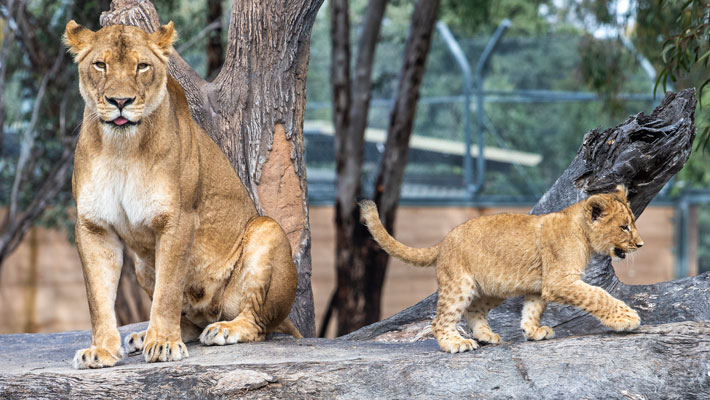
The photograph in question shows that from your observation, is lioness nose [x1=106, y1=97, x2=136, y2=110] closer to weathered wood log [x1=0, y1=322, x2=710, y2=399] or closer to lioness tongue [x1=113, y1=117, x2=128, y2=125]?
lioness tongue [x1=113, y1=117, x2=128, y2=125]

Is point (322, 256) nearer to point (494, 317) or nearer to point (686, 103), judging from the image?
point (494, 317)

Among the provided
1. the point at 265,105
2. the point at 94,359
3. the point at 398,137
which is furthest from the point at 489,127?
the point at 94,359

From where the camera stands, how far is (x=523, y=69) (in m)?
14.4

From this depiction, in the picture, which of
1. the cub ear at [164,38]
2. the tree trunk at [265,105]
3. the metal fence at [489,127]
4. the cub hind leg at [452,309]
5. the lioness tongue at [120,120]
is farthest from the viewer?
the metal fence at [489,127]

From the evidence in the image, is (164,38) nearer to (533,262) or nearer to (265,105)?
(265,105)

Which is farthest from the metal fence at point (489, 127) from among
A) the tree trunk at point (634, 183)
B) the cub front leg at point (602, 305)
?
the cub front leg at point (602, 305)

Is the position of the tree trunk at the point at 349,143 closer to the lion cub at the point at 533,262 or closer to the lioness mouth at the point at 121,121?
the lion cub at the point at 533,262

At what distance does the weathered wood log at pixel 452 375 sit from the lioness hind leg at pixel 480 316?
375 millimetres

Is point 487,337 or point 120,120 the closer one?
point 120,120

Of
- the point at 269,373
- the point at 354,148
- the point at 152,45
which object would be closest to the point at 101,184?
the point at 152,45

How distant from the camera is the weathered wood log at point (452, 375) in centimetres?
425

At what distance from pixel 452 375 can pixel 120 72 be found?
2.20m

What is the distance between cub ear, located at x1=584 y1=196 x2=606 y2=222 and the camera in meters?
4.62

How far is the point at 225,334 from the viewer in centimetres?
521
